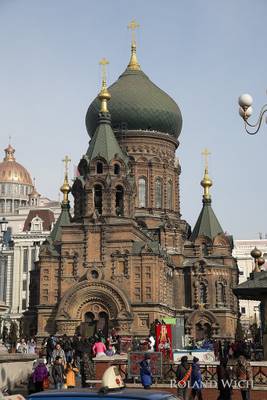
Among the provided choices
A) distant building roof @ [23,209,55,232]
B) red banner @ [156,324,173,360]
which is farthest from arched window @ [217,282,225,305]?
distant building roof @ [23,209,55,232]

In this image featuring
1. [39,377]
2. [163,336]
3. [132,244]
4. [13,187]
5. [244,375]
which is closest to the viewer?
[244,375]

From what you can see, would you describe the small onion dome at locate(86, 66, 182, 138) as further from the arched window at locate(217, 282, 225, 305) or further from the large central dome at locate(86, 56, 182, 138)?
the arched window at locate(217, 282, 225, 305)

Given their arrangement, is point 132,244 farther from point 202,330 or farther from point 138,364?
point 138,364

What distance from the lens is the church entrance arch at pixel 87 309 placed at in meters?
39.9

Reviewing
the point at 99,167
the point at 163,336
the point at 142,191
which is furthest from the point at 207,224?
A: the point at 163,336

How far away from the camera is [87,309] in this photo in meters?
40.5

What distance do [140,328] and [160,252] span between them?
16.3 feet

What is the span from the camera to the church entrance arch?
131ft

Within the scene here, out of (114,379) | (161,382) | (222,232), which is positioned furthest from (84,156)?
(114,379)

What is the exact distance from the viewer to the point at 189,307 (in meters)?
49.3

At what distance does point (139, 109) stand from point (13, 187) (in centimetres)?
6583

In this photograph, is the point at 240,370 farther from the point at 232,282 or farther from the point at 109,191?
the point at 232,282

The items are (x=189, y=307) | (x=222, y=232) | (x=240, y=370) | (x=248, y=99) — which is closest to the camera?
(x=240, y=370)

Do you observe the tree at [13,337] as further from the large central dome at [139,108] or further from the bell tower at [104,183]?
the large central dome at [139,108]
